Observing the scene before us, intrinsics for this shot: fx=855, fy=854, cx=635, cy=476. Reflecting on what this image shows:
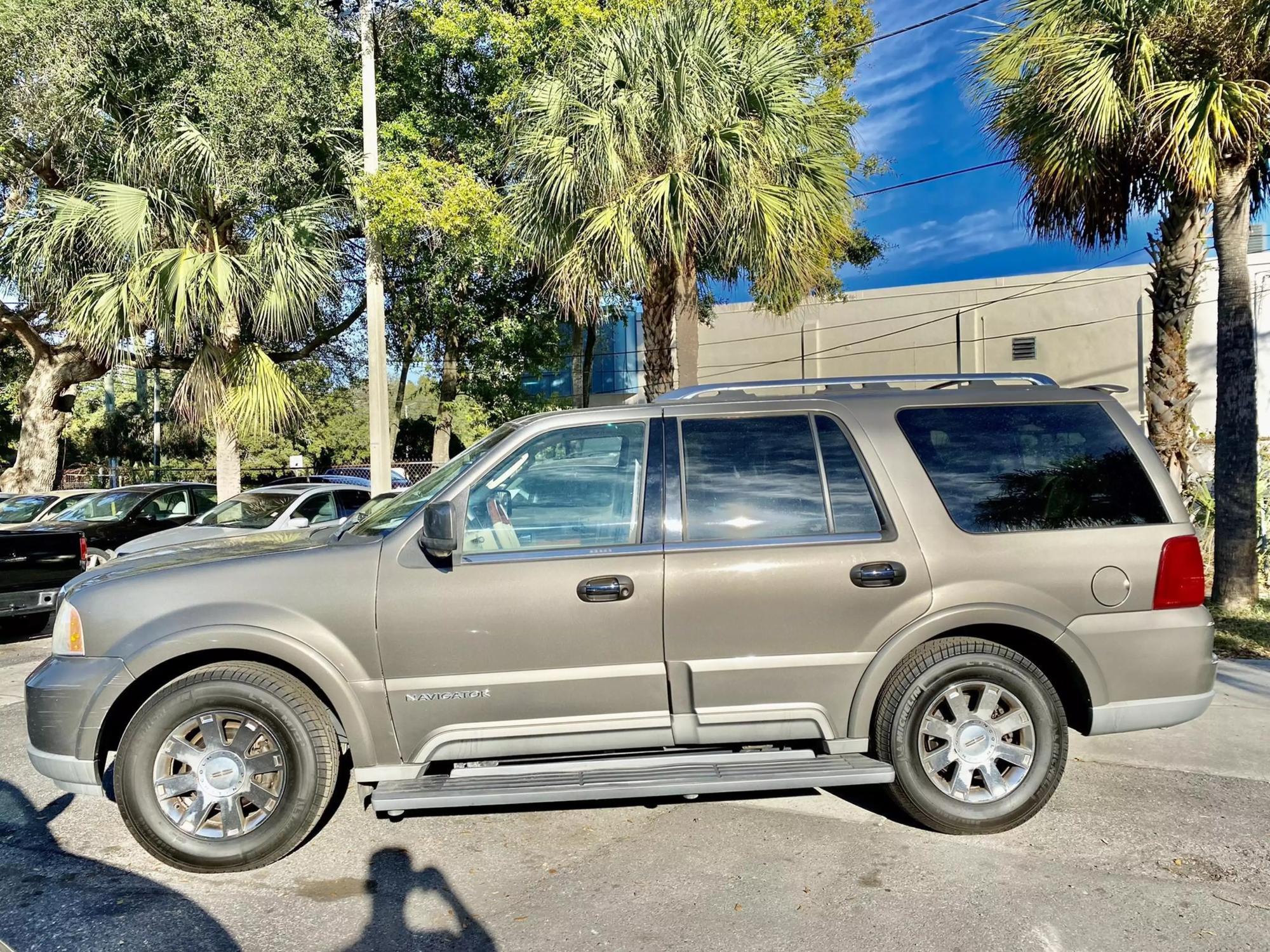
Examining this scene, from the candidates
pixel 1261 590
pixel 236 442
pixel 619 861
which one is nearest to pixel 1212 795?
pixel 619 861

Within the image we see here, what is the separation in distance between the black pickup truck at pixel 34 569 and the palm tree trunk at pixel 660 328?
20.5ft

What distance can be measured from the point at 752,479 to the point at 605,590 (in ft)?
2.79

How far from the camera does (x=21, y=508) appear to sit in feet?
39.8

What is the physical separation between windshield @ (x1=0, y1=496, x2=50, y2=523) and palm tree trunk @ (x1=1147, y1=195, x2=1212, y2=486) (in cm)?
1421

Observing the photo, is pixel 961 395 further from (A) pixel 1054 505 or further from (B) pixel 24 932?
(B) pixel 24 932

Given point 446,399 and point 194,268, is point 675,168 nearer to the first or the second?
point 194,268

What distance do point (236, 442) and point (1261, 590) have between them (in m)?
13.4

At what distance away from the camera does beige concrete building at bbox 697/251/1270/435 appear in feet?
81.2

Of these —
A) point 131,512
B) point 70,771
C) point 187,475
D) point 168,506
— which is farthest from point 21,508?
point 187,475

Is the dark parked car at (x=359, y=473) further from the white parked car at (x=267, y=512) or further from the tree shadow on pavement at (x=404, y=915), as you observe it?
the tree shadow on pavement at (x=404, y=915)

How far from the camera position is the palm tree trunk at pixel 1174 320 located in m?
8.55

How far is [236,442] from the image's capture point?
13.1m

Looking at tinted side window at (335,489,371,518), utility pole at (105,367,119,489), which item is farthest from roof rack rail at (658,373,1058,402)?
utility pole at (105,367,119,489)

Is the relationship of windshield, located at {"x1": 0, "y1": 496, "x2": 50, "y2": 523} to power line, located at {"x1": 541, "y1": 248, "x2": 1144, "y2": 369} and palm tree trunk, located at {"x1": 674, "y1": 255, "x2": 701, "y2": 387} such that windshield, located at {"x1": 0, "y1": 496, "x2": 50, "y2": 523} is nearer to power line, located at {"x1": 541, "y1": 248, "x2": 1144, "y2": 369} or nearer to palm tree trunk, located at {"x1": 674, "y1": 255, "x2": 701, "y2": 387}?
palm tree trunk, located at {"x1": 674, "y1": 255, "x2": 701, "y2": 387}
